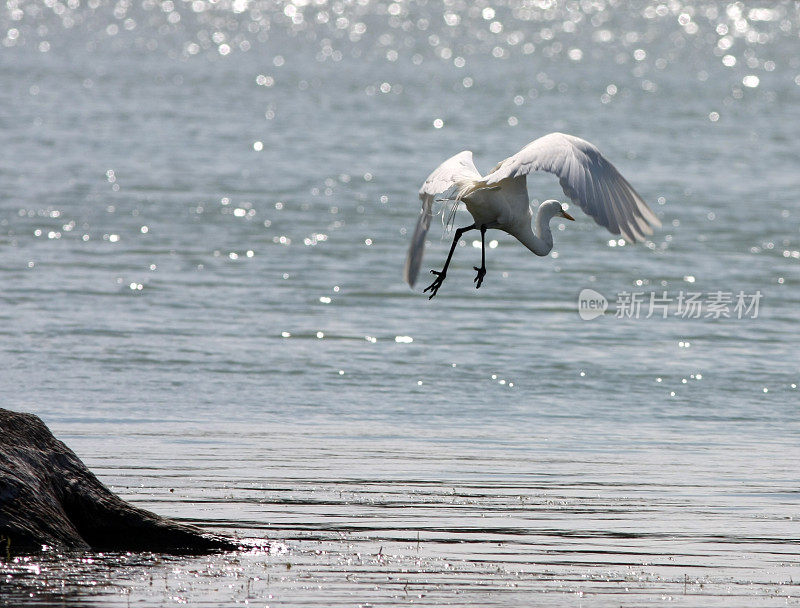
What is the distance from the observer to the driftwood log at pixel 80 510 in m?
8.30

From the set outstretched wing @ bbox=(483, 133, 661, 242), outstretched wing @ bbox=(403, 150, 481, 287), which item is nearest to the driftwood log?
outstretched wing @ bbox=(483, 133, 661, 242)

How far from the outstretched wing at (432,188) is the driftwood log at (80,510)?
11.8 feet

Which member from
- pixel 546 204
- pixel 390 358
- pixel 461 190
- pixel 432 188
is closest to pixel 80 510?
pixel 432 188

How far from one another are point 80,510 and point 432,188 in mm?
3973

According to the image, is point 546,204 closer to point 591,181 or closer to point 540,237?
point 540,237

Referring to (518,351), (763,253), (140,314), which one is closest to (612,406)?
(518,351)

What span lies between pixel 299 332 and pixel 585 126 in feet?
79.5

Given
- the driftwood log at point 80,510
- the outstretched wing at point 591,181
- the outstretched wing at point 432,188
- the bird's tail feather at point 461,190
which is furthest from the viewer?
the outstretched wing at point 432,188

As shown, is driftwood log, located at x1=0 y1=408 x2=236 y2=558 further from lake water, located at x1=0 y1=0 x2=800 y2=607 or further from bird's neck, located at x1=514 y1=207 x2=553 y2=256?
bird's neck, located at x1=514 y1=207 x2=553 y2=256

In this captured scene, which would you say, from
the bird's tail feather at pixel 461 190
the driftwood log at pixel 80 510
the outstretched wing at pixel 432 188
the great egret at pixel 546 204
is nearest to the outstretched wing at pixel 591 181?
the great egret at pixel 546 204

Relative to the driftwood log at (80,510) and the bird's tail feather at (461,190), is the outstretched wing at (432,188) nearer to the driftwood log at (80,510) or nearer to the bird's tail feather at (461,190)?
the bird's tail feather at (461,190)

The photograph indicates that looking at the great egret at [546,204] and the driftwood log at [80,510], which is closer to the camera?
the driftwood log at [80,510]

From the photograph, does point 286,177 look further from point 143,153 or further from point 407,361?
point 407,361

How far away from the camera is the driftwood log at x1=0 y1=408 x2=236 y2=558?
830cm
